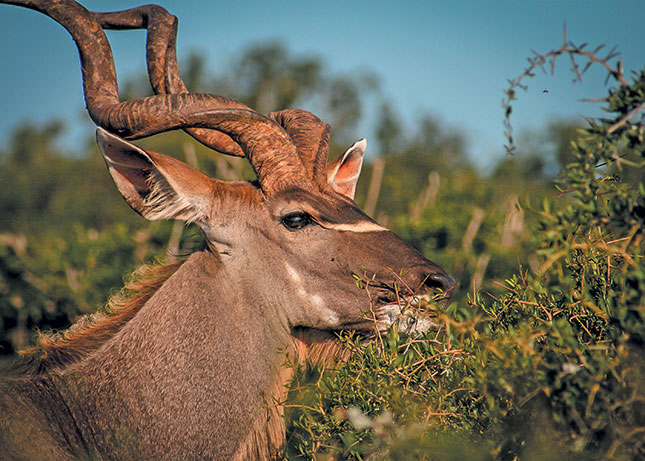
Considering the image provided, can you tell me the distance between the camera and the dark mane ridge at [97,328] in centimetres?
→ 420

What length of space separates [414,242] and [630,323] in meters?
7.14

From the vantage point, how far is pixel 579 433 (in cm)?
270

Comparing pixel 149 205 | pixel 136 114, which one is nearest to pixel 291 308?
pixel 149 205

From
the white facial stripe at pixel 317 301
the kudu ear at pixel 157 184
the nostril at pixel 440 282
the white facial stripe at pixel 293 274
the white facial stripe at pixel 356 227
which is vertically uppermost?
the kudu ear at pixel 157 184

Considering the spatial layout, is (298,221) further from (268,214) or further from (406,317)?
(406,317)

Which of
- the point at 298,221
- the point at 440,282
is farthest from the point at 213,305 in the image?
the point at 440,282

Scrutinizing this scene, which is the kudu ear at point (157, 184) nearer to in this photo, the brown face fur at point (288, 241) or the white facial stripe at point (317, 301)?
the brown face fur at point (288, 241)

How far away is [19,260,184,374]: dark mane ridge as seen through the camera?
165 inches

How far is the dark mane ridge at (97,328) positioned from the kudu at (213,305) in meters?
0.01

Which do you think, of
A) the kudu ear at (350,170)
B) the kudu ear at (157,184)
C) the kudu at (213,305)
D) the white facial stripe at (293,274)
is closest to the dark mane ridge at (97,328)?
the kudu at (213,305)

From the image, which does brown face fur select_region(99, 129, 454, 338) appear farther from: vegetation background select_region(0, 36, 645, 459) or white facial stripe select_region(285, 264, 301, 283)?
vegetation background select_region(0, 36, 645, 459)

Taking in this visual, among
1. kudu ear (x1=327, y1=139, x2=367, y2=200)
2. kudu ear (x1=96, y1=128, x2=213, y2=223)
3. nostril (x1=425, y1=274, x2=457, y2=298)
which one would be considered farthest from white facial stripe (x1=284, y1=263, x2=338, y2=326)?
kudu ear (x1=327, y1=139, x2=367, y2=200)

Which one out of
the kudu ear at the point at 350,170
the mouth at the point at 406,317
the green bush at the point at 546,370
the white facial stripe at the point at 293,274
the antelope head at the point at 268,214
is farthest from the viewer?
the kudu ear at the point at 350,170

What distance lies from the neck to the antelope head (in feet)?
0.59
